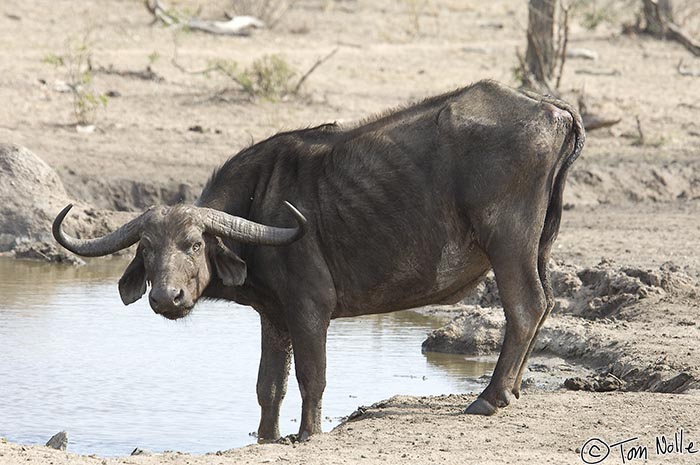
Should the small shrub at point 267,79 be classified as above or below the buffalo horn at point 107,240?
below

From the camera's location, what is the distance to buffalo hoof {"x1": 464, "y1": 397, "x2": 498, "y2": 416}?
7672mm

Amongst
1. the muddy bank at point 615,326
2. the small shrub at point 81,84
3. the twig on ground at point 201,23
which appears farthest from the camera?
the twig on ground at point 201,23

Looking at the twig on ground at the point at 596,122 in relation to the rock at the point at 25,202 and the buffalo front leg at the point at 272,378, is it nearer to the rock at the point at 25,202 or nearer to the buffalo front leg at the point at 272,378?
the rock at the point at 25,202

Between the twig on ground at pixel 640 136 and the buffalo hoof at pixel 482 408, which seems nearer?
the buffalo hoof at pixel 482 408

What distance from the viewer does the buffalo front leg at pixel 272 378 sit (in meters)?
8.05

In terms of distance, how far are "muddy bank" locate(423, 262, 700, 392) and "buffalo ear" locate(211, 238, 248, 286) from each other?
9.02ft

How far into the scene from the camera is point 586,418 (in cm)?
742

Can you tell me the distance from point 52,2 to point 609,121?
35.3 feet

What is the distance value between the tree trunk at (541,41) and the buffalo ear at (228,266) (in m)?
12.6

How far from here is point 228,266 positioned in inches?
294

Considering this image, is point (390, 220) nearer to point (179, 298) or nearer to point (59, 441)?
point (179, 298)

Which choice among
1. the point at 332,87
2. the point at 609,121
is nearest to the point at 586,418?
the point at 609,121

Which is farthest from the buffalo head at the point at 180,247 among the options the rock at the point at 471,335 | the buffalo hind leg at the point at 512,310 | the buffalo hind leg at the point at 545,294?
the rock at the point at 471,335

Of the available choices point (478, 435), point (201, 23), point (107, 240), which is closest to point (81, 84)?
point (201, 23)
